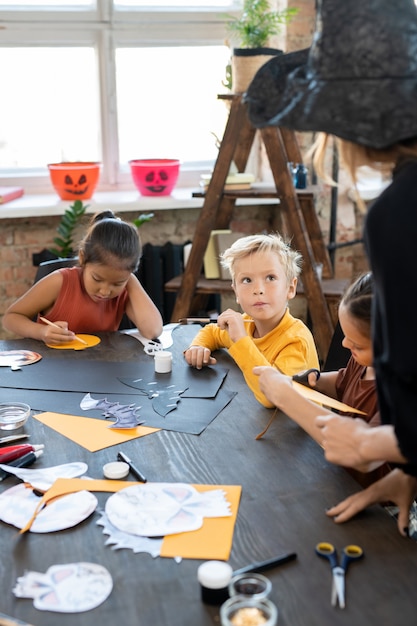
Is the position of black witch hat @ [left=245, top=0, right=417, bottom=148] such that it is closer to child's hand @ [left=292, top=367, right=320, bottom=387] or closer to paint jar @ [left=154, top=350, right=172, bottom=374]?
child's hand @ [left=292, top=367, right=320, bottom=387]

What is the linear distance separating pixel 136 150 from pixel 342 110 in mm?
3519

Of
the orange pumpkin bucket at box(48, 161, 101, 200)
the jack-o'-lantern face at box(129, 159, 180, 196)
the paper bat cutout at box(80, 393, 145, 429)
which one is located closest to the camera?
the paper bat cutout at box(80, 393, 145, 429)

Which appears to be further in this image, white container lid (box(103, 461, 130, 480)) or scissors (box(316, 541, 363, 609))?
white container lid (box(103, 461, 130, 480))

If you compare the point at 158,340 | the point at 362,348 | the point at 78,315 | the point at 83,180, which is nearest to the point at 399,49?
the point at 362,348

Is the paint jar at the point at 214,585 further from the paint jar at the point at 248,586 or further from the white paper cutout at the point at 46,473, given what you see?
the white paper cutout at the point at 46,473

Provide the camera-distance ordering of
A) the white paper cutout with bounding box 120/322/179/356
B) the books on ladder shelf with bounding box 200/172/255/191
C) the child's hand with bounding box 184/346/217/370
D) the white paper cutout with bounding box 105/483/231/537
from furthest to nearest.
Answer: the books on ladder shelf with bounding box 200/172/255/191 → the white paper cutout with bounding box 120/322/179/356 → the child's hand with bounding box 184/346/217/370 → the white paper cutout with bounding box 105/483/231/537

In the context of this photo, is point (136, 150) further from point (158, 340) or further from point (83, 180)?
point (158, 340)

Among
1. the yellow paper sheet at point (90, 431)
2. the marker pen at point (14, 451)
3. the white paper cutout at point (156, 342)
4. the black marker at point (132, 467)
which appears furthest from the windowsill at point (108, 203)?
the black marker at point (132, 467)

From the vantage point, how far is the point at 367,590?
1.21 metres

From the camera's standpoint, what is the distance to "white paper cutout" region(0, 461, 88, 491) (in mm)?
Result: 1572

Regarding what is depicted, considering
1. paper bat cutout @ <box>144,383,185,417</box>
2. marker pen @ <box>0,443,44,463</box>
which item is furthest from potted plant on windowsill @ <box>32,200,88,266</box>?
marker pen @ <box>0,443,44,463</box>

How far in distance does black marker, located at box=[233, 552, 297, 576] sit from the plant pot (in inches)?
121

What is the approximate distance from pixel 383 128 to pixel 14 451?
1.05 m

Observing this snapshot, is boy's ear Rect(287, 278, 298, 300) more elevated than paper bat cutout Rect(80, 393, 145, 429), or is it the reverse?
Result: boy's ear Rect(287, 278, 298, 300)
